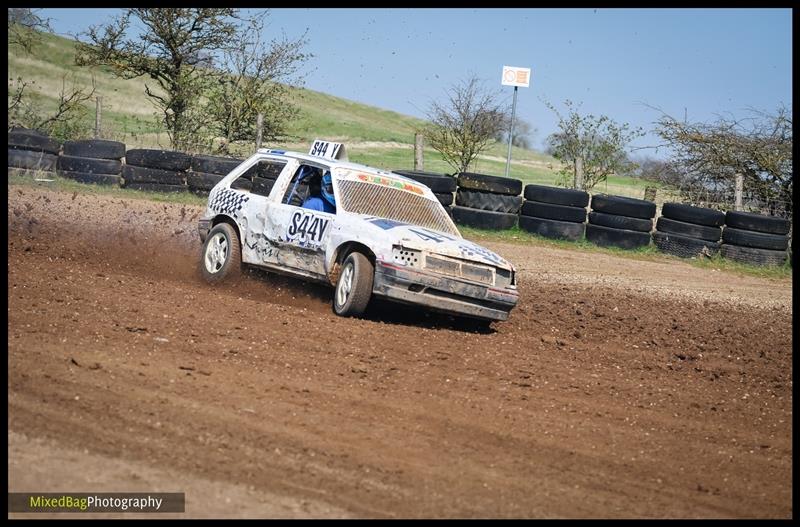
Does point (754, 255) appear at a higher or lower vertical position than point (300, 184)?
lower

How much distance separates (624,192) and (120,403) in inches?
1329

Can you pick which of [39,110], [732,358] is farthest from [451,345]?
[39,110]

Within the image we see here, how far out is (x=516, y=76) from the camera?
21781 millimetres

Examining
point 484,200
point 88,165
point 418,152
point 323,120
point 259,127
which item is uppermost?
point 323,120

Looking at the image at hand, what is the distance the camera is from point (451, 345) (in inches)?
337

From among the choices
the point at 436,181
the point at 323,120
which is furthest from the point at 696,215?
the point at 323,120

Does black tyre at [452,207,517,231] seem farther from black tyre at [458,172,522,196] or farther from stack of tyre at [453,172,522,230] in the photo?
black tyre at [458,172,522,196]

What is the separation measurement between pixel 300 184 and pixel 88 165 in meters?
11.2

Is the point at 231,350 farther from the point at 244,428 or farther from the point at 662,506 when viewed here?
the point at 662,506

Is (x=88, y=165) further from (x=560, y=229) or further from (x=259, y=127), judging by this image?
(x=560, y=229)

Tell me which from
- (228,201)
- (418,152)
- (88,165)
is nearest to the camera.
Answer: (228,201)

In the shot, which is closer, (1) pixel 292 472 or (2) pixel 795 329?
(1) pixel 292 472

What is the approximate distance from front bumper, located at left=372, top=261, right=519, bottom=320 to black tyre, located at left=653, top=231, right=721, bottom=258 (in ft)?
31.1

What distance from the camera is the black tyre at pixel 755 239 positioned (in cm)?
1758
